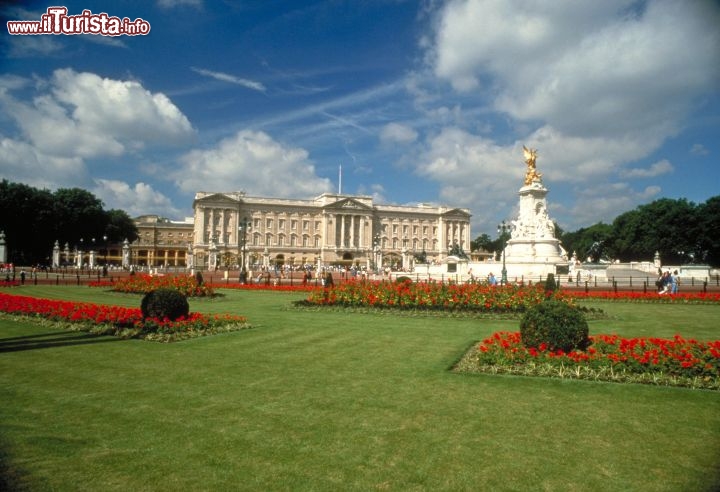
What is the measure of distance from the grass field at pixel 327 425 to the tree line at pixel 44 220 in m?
71.1

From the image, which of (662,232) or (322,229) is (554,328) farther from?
(322,229)

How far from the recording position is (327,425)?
5988 millimetres

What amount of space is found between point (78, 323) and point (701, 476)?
1334cm

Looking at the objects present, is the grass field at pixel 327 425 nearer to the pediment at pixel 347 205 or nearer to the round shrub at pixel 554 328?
the round shrub at pixel 554 328

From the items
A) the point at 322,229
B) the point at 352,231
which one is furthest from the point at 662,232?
the point at 322,229

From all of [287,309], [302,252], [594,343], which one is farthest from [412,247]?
[594,343]

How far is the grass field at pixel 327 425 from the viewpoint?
15.4 ft

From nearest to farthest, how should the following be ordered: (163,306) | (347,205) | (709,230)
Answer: (163,306) < (709,230) < (347,205)

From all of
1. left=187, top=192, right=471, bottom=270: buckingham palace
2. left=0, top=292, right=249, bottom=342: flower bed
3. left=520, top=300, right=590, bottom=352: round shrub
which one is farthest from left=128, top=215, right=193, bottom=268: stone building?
left=520, top=300, right=590, bottom=352: round shrub

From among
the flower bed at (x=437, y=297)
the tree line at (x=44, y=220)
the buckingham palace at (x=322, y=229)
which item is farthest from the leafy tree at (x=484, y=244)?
the flower bed at (x=437, y=297)

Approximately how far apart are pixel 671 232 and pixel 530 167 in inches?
1356

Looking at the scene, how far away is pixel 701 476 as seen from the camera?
187 inches

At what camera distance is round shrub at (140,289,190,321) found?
12922mm

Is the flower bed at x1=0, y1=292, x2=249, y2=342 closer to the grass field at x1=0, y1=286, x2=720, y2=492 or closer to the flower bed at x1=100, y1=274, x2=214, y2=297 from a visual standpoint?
the grass field at x1=0, y1=286, x2=720, y2=492
